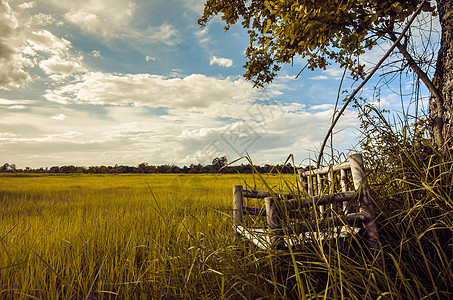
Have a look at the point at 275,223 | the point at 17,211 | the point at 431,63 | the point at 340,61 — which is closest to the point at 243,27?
the point at 340,61

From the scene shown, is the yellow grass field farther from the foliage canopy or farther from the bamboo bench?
the foliage canopy

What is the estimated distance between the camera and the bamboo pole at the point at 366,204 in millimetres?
1719

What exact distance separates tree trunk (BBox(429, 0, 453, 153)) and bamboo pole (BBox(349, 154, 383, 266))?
1.13 metres

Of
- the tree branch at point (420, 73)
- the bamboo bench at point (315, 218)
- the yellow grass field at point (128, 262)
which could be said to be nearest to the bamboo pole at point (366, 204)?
the bamboo bench at point (315, 218)

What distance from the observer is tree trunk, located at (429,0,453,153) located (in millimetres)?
2459

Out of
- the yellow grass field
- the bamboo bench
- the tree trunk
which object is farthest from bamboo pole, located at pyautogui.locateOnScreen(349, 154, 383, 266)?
the tree trunk

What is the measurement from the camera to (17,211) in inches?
208

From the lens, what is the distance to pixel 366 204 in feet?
5.91

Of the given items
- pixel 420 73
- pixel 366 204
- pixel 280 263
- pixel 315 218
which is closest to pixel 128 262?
pixel 280 263

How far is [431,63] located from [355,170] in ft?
6.21

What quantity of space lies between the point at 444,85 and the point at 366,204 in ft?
6.09

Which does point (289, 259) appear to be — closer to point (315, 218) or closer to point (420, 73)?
point (315, 218)

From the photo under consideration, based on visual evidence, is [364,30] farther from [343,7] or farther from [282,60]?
[282,60]

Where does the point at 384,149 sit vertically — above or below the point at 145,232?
above
